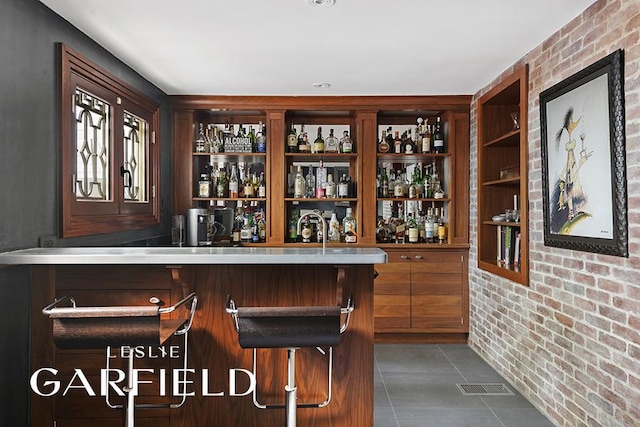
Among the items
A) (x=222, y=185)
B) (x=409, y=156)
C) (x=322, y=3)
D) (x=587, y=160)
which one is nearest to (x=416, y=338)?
(x=409, y=156)

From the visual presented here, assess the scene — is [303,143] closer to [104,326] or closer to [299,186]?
[299,186]

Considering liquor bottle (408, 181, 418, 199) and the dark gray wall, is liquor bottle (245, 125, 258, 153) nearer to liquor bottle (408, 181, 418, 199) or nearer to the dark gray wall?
Result: liquor bottle (408, 181, 418, 199)

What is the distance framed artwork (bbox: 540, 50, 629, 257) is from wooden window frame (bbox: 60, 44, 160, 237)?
281 cm

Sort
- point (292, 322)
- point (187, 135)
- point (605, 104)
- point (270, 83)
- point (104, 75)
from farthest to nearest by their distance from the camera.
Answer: point (187, 135)
point (270, 83)
point (104, 75)
point (605, 104)
point (292, 322)

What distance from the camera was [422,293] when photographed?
4527mm

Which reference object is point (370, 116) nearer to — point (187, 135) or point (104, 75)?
point (187, 135)

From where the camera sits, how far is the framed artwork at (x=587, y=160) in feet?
7.35

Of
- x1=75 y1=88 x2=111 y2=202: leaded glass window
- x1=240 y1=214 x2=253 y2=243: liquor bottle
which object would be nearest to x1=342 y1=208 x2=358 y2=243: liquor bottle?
x1=240 y1=214 x2=253 y2=243: liquor bottle

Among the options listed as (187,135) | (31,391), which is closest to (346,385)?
(31,391)

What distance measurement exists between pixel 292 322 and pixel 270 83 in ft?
8.53

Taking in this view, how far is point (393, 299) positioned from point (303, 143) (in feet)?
5.70

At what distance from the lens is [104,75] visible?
3.16 m

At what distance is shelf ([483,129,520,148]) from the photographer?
3.55 m

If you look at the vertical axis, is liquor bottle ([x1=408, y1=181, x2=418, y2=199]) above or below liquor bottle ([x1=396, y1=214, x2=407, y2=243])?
above
